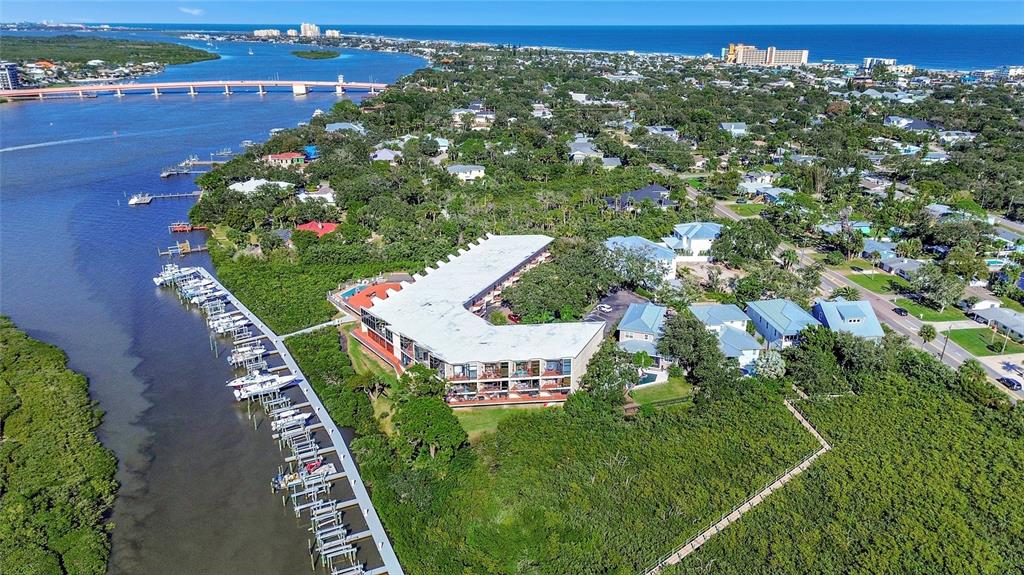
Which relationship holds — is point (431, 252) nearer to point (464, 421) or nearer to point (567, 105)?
point (464, 421)

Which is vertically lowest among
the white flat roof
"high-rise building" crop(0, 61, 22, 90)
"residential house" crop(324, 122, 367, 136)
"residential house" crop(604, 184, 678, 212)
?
"residential house" crop(604, 184, 678, 212)

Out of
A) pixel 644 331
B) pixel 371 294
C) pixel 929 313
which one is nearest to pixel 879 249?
pixel 929 313

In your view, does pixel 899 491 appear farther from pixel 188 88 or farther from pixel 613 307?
pixel 188 88

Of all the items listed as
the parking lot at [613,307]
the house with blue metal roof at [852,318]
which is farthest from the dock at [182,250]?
the house with blue metal roof at [852,318]

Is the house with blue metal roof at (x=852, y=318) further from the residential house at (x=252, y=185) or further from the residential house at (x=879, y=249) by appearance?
the residential house at (x=252, y=185)

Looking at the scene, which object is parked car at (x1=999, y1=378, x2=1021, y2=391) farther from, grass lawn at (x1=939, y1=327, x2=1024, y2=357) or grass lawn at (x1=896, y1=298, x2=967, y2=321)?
grass lawn at (x1=896, y1=298, x2=967, y2=321)

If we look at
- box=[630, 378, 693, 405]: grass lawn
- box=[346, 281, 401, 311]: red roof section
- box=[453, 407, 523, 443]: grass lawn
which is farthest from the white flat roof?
box=[630, 378, 693, 405]: grass lawn
